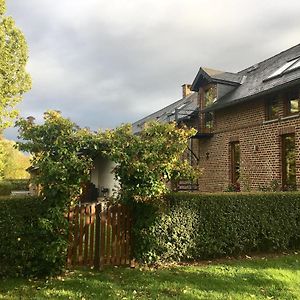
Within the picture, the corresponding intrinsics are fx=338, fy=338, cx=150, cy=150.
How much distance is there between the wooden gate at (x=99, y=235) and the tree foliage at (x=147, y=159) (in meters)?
0.48

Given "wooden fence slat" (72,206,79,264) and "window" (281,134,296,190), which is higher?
"window" (281,134,296,190)

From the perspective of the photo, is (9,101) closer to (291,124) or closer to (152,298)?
(291,124)

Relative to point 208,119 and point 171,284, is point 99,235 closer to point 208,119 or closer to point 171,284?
point 171,284

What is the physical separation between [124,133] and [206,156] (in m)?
11.4

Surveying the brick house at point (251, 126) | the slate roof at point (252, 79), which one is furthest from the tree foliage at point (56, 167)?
the brick house at point (251, 126)

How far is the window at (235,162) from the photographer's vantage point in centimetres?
1548

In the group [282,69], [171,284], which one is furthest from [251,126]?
[171,284]

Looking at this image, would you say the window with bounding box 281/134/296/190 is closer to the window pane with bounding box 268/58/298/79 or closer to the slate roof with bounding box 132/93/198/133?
the window pane with bounding box 268/58/298/79

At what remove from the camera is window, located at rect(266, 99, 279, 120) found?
13.3m

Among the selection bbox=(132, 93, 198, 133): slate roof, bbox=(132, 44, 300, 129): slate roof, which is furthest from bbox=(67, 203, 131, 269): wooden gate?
bbox=(132, 93, 198, 133): slate roof

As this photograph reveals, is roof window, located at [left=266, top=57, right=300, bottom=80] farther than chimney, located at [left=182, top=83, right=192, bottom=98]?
No

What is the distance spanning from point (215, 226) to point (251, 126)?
7.90 m

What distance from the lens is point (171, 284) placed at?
566cm

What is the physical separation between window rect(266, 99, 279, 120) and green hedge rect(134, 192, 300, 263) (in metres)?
5.41
